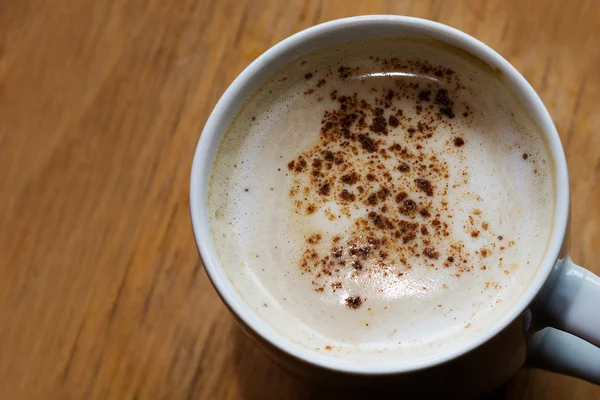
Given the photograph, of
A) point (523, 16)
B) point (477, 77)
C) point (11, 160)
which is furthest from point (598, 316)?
point (11, 160)

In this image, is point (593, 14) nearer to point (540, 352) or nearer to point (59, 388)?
point (540, 352)

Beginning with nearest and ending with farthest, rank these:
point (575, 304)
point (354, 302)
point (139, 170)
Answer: point (575, 304), point (354, 302), point (139, 170)

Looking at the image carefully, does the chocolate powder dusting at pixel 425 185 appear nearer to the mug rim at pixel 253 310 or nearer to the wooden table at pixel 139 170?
the mug rim at pixel 253 310

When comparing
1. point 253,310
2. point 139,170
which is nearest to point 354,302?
point 253,310

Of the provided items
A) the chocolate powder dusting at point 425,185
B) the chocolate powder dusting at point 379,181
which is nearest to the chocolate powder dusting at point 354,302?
the chocolate powder dusting at point 379,181

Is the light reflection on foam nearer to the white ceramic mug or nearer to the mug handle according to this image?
the white ceramic mug

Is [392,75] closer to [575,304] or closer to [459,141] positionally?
[459,141]

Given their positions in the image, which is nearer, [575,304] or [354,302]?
[575,304]
